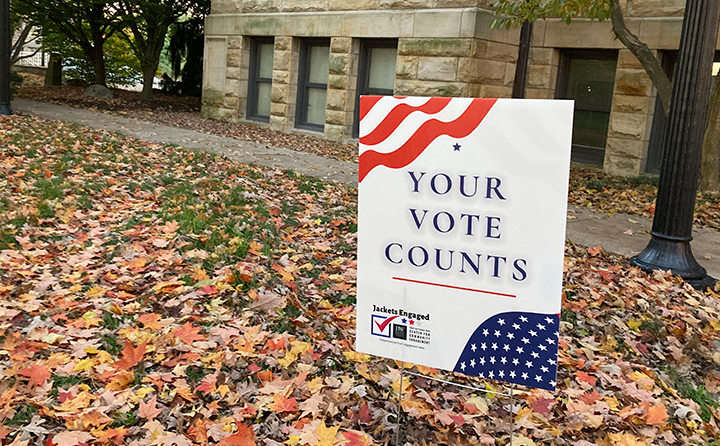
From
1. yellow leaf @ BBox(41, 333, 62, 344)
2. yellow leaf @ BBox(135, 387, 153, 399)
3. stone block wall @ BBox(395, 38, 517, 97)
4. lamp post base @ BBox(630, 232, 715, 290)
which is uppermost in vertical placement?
stone block wall @ BBox(395, 38, 517, 97)

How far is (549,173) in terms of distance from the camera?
8.09 ft

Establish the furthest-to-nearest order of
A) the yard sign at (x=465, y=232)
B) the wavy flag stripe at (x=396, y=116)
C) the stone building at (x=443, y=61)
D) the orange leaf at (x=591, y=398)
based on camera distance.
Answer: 1. the stone building at (x=443, y=61)
2. the orange leaf at (x=591, y=398)
3. the wavy flag stripe at (x=396, y=116)
4. the yard sign at (x=465, y=232)

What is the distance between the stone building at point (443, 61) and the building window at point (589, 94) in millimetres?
19

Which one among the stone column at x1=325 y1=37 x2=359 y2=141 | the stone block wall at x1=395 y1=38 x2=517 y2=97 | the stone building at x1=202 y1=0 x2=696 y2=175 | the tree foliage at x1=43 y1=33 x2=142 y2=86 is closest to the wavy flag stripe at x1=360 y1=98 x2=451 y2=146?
the stone block wall at x1=395 y1=38 x2=517 y2=97

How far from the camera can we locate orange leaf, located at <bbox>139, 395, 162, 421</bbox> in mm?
3039

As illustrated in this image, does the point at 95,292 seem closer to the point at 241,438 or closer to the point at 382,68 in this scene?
the point at 241,438

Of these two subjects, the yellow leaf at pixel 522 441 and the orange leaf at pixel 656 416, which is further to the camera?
the orange leaf at pixel 656 416

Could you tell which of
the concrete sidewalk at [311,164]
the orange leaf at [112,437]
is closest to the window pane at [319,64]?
the concrete sidewalk at [311,164]

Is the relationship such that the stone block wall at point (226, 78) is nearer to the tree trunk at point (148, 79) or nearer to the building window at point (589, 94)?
the tree trunk at point (148, 79)

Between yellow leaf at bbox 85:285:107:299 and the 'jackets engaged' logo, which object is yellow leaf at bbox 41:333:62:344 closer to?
yellow leaf at bbox 85:285:107:299

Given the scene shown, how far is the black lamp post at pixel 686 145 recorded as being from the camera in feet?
17.6

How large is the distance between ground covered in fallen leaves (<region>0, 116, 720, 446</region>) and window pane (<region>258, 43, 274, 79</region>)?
32.3ft

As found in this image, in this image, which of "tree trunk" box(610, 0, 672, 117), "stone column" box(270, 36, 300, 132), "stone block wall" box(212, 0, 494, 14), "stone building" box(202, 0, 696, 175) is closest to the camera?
"tree trunk" box(610, 0, 672, 117)

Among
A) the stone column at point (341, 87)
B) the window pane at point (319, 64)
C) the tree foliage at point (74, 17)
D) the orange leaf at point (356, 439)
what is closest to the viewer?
the orange leaf at point (356, 439)
